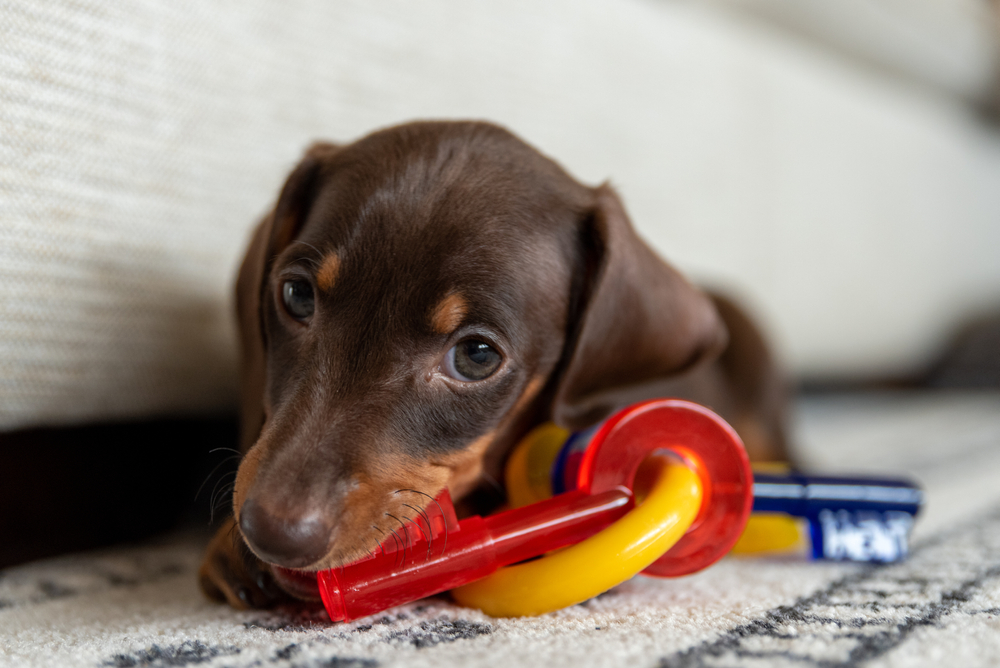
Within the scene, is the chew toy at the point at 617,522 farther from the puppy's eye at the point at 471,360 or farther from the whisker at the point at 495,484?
the puppy's eye at the point at 471,360

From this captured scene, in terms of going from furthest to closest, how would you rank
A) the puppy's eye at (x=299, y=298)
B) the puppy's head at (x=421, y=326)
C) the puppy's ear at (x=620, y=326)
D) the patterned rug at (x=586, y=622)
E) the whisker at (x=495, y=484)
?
the whisker at (x=495, y=484) < the puppy's ear at (x=620, y=326) < the puppy's eye at (x=299, y=298) < the puppy's head at (x=421, y=326) < the patterned rug at (x=586, y=622)

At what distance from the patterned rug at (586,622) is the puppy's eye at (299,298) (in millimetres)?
577

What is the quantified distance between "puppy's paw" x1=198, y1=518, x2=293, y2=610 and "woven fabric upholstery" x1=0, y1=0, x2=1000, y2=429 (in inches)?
29.1

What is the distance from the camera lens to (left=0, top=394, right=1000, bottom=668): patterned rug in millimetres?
1176

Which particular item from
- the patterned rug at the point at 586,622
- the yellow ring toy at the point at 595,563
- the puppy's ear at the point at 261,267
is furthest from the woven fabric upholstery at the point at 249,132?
the yellow ring toy at the point at 595,563

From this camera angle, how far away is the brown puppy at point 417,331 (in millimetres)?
1351

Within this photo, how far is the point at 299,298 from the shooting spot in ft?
5.34

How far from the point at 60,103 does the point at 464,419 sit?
4.04 feet

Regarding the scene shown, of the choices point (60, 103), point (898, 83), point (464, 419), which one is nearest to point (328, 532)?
point (464, 419)

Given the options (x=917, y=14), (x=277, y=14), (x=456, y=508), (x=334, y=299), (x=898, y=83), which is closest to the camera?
(x=334, y=299)

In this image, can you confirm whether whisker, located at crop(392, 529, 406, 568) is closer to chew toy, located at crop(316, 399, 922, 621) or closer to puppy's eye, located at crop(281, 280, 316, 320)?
chew toy, located at crop(316, 399, 922, 621)

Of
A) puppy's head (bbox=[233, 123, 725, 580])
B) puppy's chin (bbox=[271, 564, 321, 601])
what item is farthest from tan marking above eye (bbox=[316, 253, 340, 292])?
puppy's chin (bbox=[271, 564, 321, 601])

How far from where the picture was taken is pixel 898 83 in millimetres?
5621

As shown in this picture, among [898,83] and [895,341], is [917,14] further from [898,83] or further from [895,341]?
[895,341]
